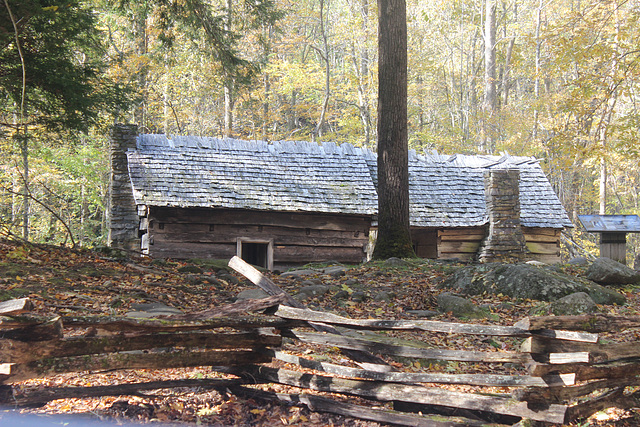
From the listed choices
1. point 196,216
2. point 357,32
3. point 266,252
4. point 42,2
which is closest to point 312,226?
point 266,252

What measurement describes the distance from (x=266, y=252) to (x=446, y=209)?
5.40m

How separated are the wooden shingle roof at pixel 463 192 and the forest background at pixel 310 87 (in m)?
1.38

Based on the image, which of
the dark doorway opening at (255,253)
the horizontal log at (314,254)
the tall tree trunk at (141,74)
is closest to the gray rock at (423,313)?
the horizontal log at (314,254)

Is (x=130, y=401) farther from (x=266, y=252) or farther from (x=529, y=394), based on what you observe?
(x=266, y=252)

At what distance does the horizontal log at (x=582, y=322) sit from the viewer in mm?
3979

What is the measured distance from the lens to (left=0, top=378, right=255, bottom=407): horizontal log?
3.90 m

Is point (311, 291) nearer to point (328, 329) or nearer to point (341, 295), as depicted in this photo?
point (341, 295)

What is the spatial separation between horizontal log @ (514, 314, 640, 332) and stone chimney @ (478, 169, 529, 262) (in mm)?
10825

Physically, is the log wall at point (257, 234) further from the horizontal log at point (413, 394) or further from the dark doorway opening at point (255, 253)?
the horizontal log at point (413, 394)

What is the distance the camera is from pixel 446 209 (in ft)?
51.1

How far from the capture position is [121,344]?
429 cm

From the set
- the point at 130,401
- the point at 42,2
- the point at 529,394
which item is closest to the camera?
the point at 529,394

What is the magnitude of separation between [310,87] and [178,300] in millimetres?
20914

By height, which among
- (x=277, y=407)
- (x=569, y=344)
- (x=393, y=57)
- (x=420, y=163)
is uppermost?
(x=393, y=57)
